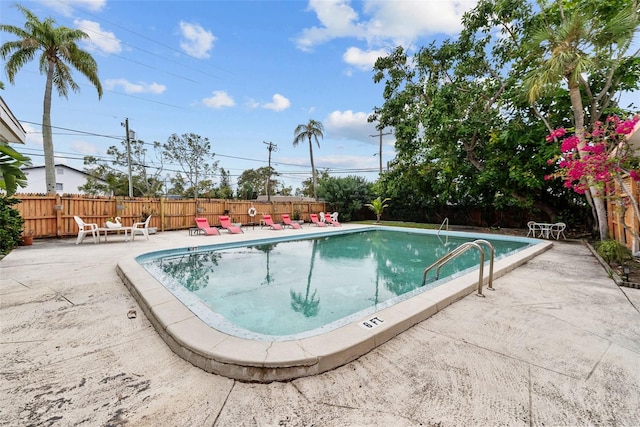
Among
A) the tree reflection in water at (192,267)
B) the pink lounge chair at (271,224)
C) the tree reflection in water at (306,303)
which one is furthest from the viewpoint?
the pink lounge chair at (271,224)

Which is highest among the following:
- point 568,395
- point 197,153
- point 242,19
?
point 242,19

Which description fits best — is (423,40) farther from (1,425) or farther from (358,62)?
(1,425)

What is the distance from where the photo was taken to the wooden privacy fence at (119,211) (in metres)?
9.48

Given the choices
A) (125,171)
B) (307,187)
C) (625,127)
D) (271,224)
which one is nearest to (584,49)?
(625,127)

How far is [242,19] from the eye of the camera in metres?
11.9

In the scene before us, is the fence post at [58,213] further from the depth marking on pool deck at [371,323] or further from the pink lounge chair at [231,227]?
the depth marking on pool deck at [371,323]

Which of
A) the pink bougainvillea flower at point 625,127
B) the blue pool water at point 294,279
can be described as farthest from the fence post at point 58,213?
the pink bougainvillea flower at point 625,127

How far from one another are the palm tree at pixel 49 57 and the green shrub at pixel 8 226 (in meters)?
5.91

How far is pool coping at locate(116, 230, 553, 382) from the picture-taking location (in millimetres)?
2174

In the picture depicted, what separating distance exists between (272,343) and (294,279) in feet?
12.5

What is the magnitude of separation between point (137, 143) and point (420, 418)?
34.0 meters

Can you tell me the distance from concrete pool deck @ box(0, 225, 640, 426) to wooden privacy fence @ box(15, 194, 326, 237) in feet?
26.0

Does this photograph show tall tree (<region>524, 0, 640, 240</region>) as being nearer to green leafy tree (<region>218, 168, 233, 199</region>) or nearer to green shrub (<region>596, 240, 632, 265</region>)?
green shrub (<region>596, 240, 632, 265</region>)

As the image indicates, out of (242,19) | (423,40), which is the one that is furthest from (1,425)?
(423,40)
